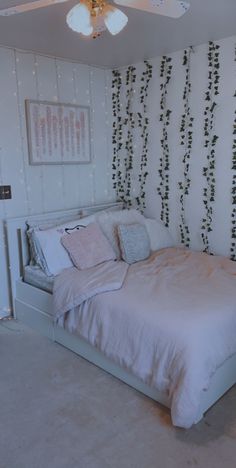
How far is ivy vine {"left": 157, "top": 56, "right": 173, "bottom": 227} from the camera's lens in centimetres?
320

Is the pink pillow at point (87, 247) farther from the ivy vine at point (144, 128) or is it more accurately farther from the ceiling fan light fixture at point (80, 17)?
the ceiling fan light fixture at point (80, 17)

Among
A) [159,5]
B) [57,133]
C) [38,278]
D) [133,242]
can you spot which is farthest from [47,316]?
[159,5]

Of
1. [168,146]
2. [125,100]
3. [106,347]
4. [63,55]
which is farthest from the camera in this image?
[125,100]

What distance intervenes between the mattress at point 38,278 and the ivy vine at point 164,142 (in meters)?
1.33

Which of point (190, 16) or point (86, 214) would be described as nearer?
point (190, 16)

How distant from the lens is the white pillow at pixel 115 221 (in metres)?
3.04

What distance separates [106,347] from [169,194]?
172cm

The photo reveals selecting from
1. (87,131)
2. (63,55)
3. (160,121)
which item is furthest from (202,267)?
(63,55)

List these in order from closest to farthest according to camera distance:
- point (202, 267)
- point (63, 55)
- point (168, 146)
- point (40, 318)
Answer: point (202, 267) → point (40, 318) → point (63, 55) → point (168, 146)

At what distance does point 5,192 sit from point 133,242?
1.16m

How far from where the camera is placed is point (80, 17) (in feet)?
5.07

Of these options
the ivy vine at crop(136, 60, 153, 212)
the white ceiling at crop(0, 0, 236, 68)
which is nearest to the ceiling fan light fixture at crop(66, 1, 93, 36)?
the white ceiling at crop(0, 0, 236, 68)

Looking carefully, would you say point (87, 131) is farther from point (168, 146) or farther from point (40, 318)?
point (40, 318)

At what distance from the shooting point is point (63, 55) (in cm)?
304
